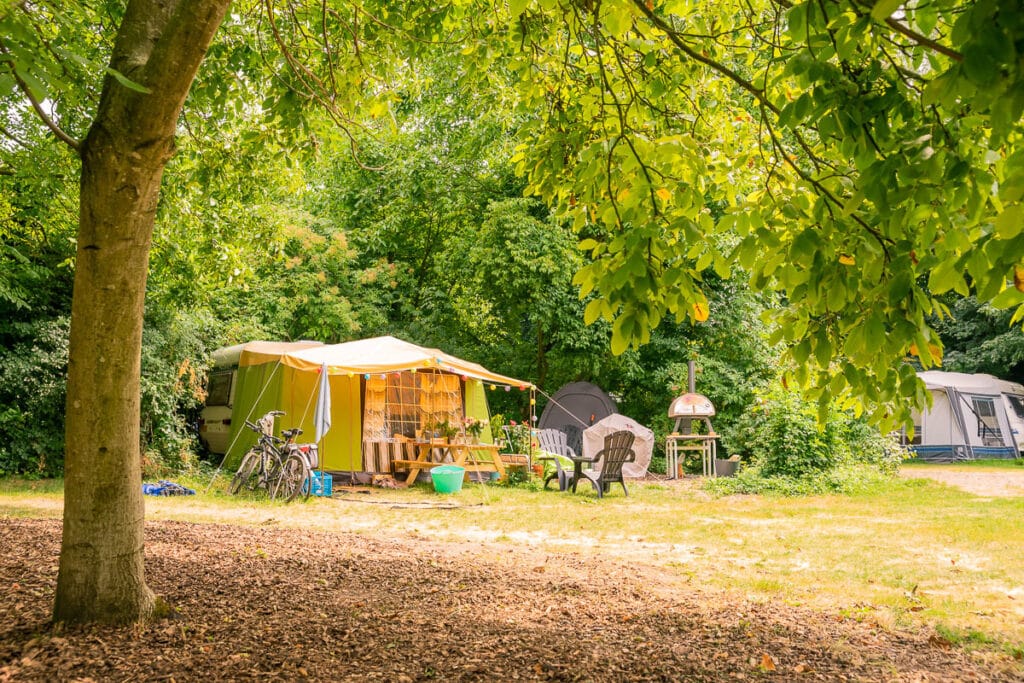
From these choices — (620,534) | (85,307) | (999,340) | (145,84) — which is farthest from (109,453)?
(999,340)

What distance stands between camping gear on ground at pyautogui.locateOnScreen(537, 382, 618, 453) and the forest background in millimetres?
642

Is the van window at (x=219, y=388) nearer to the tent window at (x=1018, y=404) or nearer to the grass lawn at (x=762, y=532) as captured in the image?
the grass lawn at (x=762, y=532)

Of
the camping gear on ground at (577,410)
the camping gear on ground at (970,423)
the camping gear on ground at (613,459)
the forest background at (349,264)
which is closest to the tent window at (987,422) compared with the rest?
the camping gear on ground at (970,423)

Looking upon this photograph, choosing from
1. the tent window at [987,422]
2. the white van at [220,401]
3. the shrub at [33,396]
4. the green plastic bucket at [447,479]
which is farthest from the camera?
the tent window at [987,422]

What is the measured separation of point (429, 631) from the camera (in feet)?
11.0

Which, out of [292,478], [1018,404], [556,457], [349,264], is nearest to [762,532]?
[556,457]

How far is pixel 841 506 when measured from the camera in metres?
9.01

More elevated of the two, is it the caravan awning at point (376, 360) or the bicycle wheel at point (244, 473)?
the caravan awning at point (376, 360)

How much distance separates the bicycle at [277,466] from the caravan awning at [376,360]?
3.56 feet

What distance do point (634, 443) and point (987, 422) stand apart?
11.1 m

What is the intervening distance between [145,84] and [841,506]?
8.50 m

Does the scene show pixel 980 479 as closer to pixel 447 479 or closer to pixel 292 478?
pixel 447 479

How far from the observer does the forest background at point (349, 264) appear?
596 cm

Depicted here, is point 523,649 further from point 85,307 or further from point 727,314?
point 727,314
